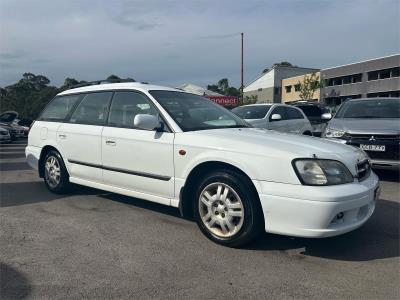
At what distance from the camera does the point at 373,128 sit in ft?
24.5

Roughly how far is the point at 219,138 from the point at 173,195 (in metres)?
0.82

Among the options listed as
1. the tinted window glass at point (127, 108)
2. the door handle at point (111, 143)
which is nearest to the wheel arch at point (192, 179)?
the tinted window glass at point (127, 108)

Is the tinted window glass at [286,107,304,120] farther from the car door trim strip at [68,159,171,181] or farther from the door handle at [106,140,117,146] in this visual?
the door handle at [106,140,117,146]

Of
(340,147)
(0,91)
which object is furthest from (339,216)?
(0,91)

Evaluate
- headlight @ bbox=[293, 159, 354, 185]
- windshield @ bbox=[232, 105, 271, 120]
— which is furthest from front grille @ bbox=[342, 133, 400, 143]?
headlight @ bbox=[293, 159, 354, 185]

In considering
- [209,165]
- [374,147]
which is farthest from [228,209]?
[374,147]

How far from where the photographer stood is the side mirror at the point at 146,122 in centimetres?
447

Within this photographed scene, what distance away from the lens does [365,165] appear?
4277 millimetres

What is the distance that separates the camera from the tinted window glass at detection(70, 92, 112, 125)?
5.49 metres

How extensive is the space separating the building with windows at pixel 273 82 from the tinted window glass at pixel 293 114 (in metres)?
56.6

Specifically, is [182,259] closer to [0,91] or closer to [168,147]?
[168,147]

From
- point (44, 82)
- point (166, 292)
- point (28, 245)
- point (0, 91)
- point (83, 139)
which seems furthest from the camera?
point (44, 82)

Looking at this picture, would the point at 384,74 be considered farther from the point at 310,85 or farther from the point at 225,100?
the point at 225,100

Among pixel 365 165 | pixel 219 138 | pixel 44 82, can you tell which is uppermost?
pixel 44 82
